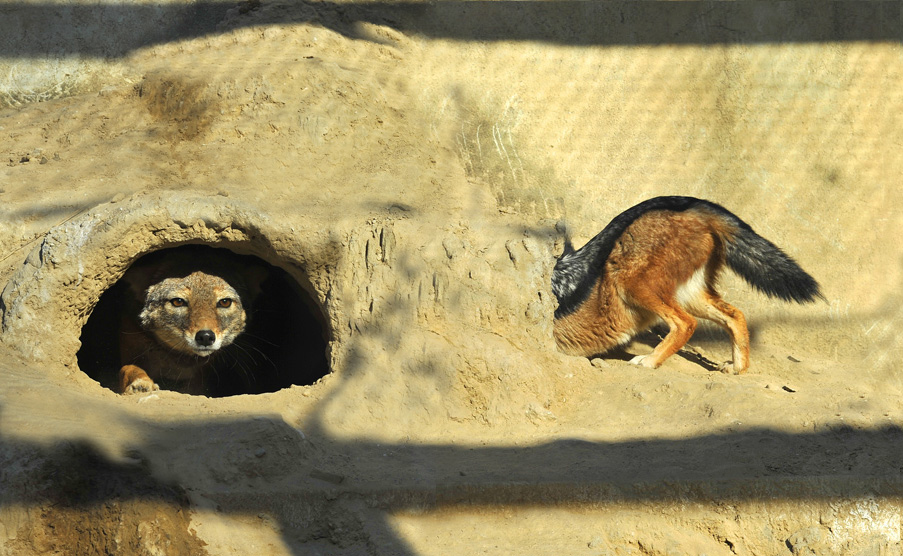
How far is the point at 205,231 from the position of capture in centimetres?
515

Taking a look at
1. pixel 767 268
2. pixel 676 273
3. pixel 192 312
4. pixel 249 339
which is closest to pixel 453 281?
pixel 192 312

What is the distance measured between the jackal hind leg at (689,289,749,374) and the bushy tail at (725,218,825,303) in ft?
0.91

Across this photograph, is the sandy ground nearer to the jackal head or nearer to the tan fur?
the tan fur

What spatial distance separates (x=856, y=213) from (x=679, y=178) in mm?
1511

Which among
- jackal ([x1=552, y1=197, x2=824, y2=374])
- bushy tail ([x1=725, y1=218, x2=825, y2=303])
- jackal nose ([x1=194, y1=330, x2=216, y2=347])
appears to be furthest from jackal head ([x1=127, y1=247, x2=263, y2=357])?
bushy tail ([x1=725, y1=218, x2=825, y2=303])

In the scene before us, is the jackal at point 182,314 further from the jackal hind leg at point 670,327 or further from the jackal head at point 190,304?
the jackal hind leg at point 670,327

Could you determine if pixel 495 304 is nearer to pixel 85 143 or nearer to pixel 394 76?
pixel 394 76

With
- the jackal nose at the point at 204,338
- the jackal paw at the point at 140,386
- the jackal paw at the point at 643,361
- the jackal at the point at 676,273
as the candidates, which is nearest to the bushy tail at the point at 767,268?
the jackal at the point at 676,273

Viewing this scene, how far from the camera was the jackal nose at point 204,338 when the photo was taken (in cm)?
547

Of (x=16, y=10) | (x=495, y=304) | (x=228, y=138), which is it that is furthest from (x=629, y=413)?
(x=16, y=10)

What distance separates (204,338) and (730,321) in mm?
3898

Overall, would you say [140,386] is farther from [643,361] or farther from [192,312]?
[643,361]

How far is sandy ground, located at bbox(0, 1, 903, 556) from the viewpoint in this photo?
3.71 meters

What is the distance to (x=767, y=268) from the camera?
602 centimetres
